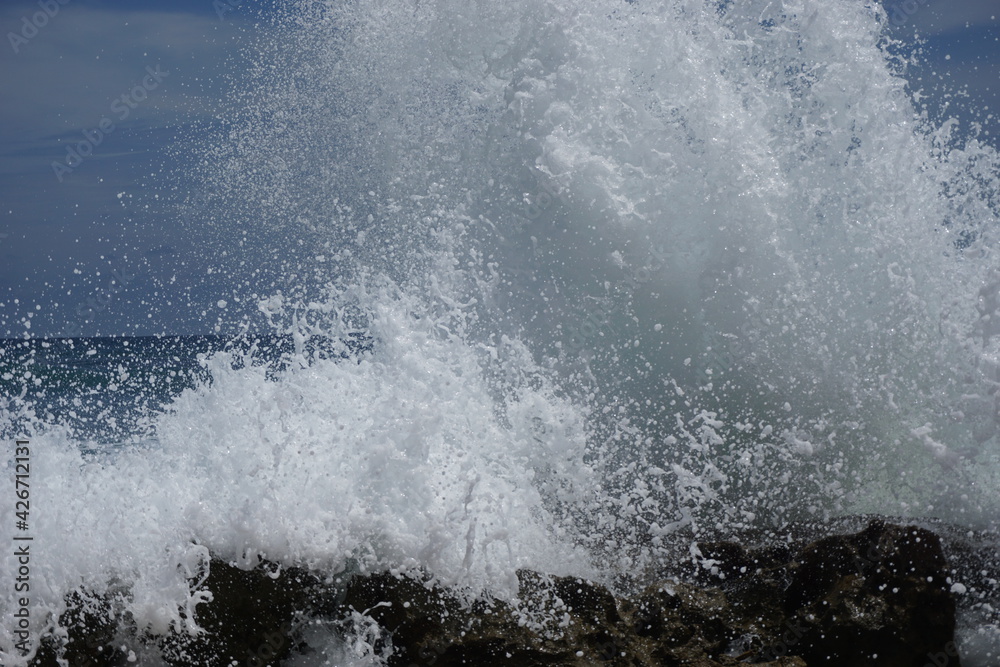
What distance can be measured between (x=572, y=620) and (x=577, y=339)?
312 centimetres

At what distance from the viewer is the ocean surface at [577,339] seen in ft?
16.2

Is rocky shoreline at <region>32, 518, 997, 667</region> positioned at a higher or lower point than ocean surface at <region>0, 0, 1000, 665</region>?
lower

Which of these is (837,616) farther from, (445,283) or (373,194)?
(373,194)

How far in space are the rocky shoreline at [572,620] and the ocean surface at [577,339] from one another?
176 mm

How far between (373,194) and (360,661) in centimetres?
471

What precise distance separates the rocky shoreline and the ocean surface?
176mm

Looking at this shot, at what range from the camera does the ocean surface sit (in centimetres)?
493

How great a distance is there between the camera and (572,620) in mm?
4309

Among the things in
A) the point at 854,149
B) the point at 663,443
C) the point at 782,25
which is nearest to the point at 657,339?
the point at 663,443

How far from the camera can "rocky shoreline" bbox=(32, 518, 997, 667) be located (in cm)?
419

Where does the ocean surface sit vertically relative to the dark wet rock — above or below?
above

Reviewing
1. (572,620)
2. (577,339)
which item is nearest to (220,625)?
(572,620)

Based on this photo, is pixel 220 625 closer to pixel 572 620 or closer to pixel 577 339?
pixel 572 620

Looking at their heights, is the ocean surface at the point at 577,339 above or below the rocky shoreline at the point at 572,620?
above
